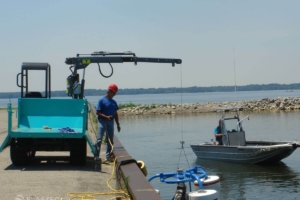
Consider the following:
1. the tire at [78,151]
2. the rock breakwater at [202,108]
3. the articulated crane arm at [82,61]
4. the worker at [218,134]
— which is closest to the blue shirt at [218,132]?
the worker at [218,134]

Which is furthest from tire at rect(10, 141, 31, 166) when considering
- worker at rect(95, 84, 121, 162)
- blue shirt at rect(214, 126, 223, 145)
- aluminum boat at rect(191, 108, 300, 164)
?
blue shirt at rect(214, 126, 223, 145)

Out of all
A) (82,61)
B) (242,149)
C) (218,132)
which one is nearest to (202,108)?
(218,132)

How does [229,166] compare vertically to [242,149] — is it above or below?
below

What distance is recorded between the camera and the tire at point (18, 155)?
11766mm

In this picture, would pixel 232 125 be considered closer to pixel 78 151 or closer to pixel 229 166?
pixel 229 166

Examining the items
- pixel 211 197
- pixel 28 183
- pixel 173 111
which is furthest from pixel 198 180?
pixel 173 111

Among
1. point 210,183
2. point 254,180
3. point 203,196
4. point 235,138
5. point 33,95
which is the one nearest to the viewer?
point 203,196

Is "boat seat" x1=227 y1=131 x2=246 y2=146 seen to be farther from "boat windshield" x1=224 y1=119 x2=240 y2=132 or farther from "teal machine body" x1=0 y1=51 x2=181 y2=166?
"teal machine body" x1=0 y1=51 x2=181 y2=166

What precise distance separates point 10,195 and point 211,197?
3428 millimetres

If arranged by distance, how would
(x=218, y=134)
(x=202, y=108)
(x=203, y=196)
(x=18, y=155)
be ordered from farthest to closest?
(x=202, y=108) < (x=218, y=134) < (x=18, y=155) < (x=203, y=196)

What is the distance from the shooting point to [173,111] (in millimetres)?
64312

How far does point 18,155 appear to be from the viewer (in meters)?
11.9

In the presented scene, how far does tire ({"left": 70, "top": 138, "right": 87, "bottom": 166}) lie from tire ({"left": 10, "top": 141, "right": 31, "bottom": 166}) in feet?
3.42

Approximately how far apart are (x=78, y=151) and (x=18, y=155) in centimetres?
135
